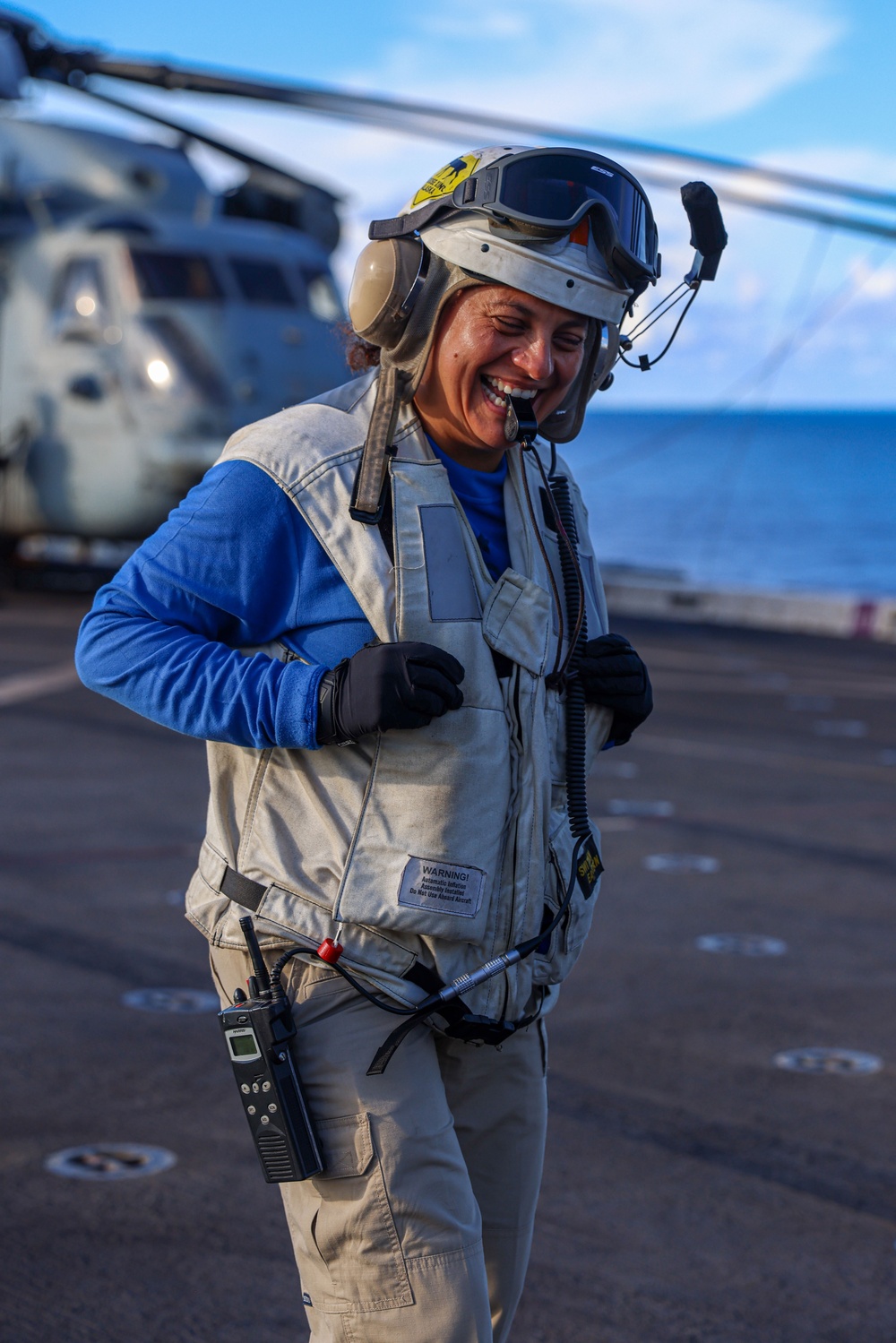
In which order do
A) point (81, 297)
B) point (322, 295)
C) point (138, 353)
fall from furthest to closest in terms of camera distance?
point (322, 295)
point (81, 297)
point (138, 353)

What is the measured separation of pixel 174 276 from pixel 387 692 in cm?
1396

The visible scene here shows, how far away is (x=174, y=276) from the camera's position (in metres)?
15.4

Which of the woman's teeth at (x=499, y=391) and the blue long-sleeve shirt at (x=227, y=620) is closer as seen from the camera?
the blue long-sleeve shirt at (x=227, y=620)

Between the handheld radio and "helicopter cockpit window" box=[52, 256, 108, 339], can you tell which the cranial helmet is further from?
"helicopter cockpit window" box=[52, 256, 108, 339]

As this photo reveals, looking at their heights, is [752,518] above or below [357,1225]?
below

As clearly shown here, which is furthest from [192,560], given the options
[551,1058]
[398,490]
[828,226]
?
[828,226]

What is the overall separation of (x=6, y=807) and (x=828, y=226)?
7.00m

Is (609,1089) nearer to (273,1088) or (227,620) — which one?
(273,1088)

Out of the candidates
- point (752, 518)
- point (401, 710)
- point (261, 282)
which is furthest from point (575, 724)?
point (752, 518)

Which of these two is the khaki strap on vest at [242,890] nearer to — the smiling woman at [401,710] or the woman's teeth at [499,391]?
the smiling woman at [401,710]

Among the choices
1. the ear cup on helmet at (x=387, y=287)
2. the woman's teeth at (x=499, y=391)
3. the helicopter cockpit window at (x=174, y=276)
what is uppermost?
the ear cup on helmet at (x=387, y=287)

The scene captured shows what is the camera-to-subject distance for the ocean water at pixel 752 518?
2114 inches

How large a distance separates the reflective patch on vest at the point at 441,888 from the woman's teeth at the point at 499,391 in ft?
2.36

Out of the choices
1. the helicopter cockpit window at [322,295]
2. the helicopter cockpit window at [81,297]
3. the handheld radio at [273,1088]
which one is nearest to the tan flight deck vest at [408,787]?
the handheld radio at [273,1088]
